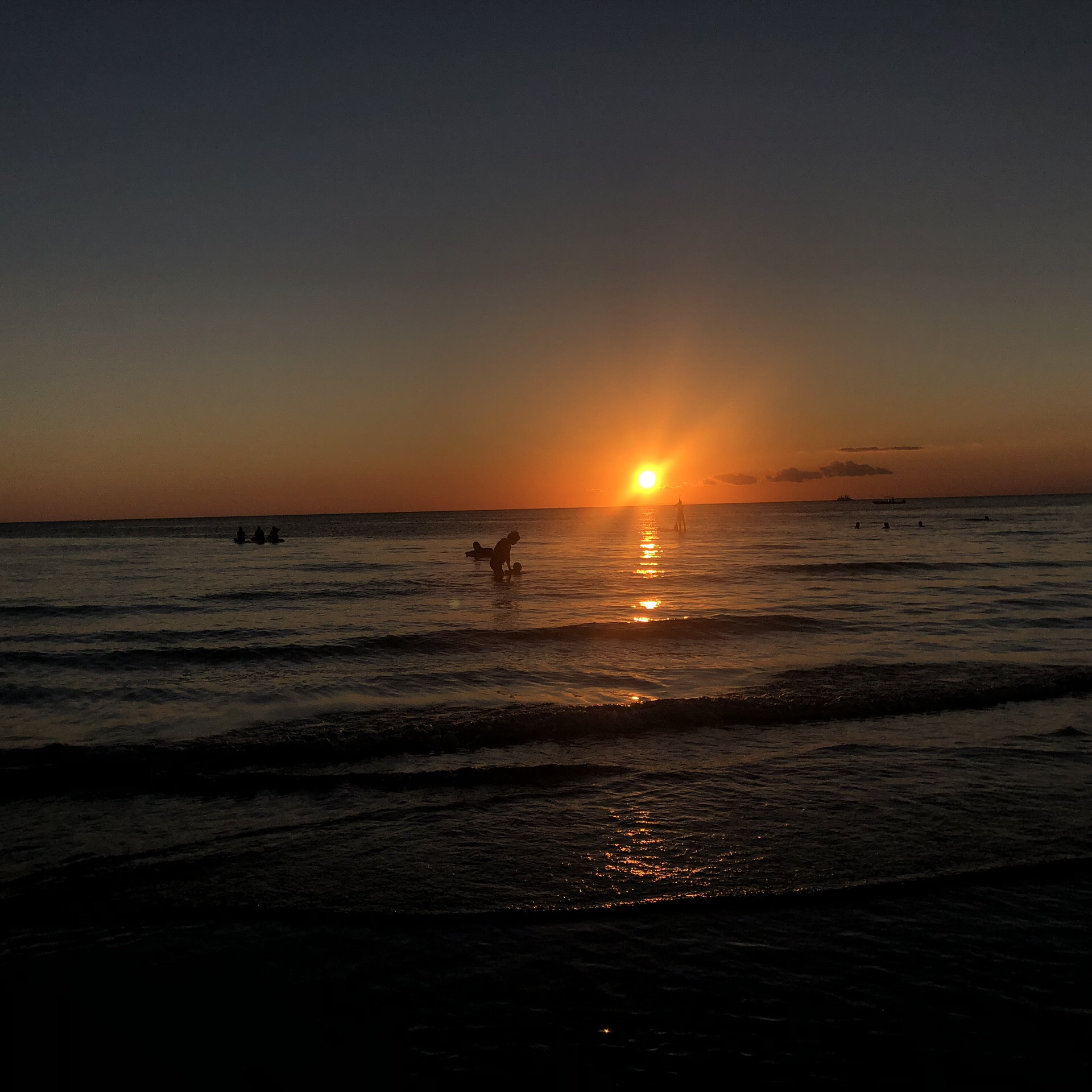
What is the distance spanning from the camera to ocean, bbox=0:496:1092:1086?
12.4 feet

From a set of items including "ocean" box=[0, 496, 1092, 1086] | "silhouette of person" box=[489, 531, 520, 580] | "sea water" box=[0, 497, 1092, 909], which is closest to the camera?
"ocean" box=[0, 496, 1092, 1086]

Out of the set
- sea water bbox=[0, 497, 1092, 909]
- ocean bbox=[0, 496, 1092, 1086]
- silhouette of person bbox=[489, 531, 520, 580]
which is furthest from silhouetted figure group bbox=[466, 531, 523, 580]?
ocean bbox=[0, 496, 1092, 1086]

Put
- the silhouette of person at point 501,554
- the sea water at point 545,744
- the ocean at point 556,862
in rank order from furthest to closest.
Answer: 1. the silhouette of person at point 501,554
2. the sea water at point 545,744
3. the ocean at point 556,862

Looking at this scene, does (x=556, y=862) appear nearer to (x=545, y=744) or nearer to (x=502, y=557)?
(x=545, y=744)

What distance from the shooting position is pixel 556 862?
5594mm

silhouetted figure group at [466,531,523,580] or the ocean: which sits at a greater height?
silhouetted figure group at [466,531,523,580]

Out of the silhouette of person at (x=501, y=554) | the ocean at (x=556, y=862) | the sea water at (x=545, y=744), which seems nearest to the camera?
the ocean at (x=556, y=862)

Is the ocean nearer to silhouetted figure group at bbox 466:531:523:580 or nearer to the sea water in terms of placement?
the sea water

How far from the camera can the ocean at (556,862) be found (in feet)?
12.4

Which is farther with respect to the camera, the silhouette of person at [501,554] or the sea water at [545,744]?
the silhouette of person at [501,554]

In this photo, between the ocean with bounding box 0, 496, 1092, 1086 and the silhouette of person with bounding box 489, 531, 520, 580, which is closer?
the ocean with bounding box 0, 496, 1092, 1086

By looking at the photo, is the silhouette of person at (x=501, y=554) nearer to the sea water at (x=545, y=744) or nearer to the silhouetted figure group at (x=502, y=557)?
the silhouetted figure group at (x=502, y=557)

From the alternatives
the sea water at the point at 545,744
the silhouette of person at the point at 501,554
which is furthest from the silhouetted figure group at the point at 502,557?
the sea water at the point at 545,744

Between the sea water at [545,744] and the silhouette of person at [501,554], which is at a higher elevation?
the silhouette of person at [501,554]
